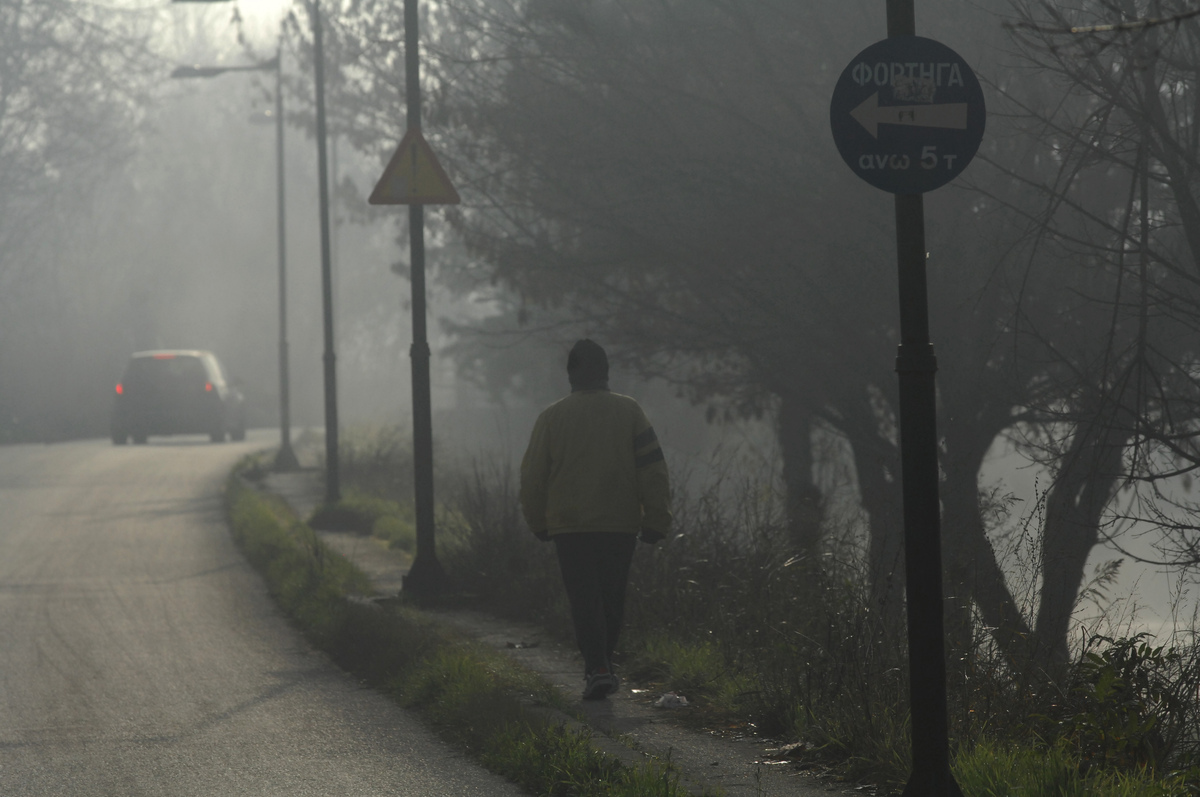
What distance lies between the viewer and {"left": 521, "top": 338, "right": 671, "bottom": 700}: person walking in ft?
23.3

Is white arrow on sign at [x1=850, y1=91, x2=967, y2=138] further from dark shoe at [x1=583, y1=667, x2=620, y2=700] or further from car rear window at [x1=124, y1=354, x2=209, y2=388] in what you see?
car rear window at [x1=124, y1=354, x2=209, y2=388]

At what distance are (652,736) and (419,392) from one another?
17.0 feet

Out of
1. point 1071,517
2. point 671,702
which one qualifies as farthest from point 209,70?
point 671,702

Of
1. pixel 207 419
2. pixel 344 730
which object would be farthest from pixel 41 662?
pixel 207 419

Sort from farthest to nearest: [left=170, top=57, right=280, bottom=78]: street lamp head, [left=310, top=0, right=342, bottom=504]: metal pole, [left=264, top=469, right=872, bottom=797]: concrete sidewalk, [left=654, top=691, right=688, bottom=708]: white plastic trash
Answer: [left=170, top=57, right=280, bottom=78]: street lamp head
[left=310, top=0, right=342, bottom=504]: metal pole
[left=654, top=691, right=688, bottom=708]: white plastic trash
[left=264, top=469, right=872, bottom=797]: concrete sidewalk

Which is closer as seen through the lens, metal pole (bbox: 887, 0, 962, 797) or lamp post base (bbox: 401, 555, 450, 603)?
metal pole (bbox: 887, 0, 962, 797)

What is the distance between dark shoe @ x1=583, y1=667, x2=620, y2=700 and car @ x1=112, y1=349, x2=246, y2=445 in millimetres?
26307

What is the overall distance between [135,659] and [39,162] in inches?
1598

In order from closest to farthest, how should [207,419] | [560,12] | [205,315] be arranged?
[560,12]
[207,419]
[205,315]

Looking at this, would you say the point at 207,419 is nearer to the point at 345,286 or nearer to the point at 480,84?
the point at 480,84

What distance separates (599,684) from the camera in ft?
23.1

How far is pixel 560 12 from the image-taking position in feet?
36.4

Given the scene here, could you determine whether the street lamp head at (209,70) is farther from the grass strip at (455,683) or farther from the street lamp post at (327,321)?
the grass strip at (455,683)

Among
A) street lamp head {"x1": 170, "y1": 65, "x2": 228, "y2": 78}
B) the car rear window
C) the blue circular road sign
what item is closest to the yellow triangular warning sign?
the blue circular road sign
